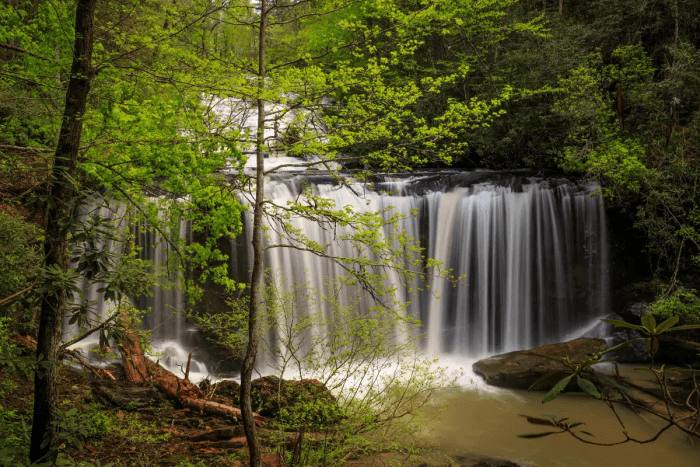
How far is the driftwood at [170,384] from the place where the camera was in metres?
7.79

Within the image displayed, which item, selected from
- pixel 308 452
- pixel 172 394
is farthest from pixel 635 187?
pixel 172 394

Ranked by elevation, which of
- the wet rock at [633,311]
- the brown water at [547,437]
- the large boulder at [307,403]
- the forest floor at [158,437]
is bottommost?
the brown water at [547,437]

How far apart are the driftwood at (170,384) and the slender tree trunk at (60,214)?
341cm

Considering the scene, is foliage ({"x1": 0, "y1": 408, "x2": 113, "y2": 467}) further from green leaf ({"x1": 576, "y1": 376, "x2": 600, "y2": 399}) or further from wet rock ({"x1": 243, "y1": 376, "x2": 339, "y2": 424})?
green leaf ({"x1": 576, "y1": 376, "x2": 600, "y2": 399})

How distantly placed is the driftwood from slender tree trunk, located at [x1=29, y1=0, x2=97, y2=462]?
341cm

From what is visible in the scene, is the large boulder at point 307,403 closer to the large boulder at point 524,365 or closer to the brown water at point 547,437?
the brown water at point 547,437

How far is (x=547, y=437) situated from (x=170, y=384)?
618 centimetres

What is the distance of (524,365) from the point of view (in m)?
10.8

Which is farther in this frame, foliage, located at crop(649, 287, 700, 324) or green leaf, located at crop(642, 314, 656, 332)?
foliage, located at crop(649, 287, 700, 324)

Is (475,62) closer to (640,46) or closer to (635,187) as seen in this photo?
(640,46)

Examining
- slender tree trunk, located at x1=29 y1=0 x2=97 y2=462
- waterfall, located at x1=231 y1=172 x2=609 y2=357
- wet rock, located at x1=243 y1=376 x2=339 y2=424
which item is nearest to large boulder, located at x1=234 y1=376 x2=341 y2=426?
wet rock, located at x1=243 y1=376 x2=339 y2=424

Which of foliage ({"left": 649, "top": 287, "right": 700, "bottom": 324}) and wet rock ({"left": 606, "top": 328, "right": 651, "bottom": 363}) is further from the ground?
foliage ({"left": 649, "top": 287, "right": 700, "bottom": 324})

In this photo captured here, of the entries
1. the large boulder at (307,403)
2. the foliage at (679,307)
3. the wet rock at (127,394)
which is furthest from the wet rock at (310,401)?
the foliage at (679,307)

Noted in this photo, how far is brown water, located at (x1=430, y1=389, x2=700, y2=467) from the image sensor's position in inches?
308
